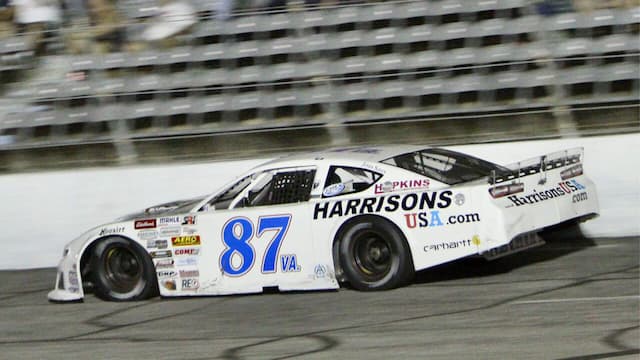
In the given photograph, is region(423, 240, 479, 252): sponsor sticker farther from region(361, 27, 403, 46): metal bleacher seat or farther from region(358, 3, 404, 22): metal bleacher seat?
region(358, 3, 404, 22): metal bleacher seat

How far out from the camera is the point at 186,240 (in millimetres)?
9219

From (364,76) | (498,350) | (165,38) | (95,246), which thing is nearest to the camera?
(498,350)

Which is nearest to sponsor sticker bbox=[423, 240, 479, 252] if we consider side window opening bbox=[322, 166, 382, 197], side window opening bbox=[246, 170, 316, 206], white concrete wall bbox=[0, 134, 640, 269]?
side window opening bbox=[322, 166, 382, 197]

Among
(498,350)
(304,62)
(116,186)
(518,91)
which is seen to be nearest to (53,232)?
(116,186)

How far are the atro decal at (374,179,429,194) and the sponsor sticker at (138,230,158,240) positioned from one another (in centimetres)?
204

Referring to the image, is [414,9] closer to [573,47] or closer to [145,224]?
[573,47]

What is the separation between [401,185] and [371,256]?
633 mm

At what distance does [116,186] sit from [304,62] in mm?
2661

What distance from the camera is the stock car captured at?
27.5ft

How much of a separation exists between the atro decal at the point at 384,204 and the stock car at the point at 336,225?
1cm

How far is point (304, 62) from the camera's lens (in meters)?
12.7

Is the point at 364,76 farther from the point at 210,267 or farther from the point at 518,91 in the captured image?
the point at 210,267

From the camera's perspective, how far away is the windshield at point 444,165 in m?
8.84

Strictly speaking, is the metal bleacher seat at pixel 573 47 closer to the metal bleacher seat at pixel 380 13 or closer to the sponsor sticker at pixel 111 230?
the metal bleacher seat at pixel 380 13
